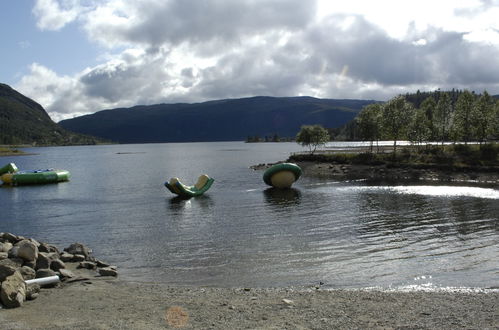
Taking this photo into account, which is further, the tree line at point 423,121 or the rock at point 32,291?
the tree line at point 423,121

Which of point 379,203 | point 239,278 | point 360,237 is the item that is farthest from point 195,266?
point 379,203

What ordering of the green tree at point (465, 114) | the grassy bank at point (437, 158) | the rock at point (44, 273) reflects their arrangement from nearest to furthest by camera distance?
the rock at point (44, 273) < the grassy bank at point (437, 158) < the green tree at point (465, 114)

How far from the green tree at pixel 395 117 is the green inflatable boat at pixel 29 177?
62.4 metres

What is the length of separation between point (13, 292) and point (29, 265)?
4813mm

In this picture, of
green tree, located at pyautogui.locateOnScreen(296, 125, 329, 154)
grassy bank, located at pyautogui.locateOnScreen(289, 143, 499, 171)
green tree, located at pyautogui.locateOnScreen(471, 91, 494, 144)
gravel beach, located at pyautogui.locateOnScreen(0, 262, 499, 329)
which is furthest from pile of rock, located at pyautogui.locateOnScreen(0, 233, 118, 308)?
green tree, located at pyautogui.locateOnScreen(296, 125, 329, 154)

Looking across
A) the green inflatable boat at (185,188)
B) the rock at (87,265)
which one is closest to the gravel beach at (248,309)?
the rock at (87,265)

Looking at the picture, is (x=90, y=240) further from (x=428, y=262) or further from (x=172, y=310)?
(x=428, y=262)

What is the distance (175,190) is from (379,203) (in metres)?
22.6

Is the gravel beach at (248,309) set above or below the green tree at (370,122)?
below

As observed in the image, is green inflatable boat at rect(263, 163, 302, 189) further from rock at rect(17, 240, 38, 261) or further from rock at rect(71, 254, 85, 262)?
rock at rect(17, 240, 38, 261)

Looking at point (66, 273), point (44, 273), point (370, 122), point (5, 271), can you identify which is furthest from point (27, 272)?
point (370, 122)

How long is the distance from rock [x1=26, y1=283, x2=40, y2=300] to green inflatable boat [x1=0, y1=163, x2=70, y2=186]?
61019 millimetres

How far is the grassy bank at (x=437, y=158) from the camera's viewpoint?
68.8 m

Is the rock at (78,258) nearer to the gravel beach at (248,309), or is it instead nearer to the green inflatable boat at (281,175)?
the gravel beach at (248,309)
